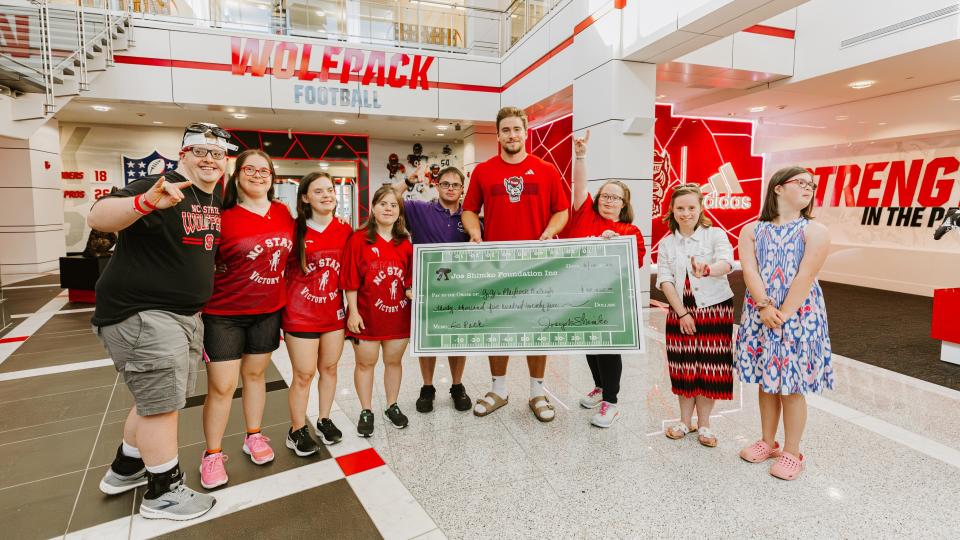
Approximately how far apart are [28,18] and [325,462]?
8.28 m

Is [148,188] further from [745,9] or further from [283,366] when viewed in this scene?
[745,9]

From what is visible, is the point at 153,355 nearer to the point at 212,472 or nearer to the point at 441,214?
the point at 212,472

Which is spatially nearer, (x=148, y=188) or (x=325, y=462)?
(x=148, y=188)

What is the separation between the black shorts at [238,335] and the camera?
2.10m

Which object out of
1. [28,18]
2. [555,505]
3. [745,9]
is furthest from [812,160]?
[28,18]

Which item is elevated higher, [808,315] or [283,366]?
[808,315]

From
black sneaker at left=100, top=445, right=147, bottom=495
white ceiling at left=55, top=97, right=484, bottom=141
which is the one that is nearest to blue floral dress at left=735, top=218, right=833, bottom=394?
black sneaker at left=100, top=445, right=147, bottom=495

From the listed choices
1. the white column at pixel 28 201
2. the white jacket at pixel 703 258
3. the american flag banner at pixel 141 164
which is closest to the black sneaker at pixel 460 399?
the white jacket at pixel 703 258

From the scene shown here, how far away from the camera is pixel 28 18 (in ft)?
21.7

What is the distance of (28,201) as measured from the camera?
28.7 ft

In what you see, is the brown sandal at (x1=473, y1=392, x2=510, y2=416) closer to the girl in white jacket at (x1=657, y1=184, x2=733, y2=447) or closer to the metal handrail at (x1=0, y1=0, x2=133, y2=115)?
the girl in white jacket at (x1=657, y1=184, x2=733, y2=447)

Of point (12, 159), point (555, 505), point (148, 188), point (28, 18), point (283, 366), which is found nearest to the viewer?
point (148, 188)

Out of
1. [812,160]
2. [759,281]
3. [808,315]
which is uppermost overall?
[812,160]

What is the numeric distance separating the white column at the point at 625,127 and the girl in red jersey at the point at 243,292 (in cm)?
426
